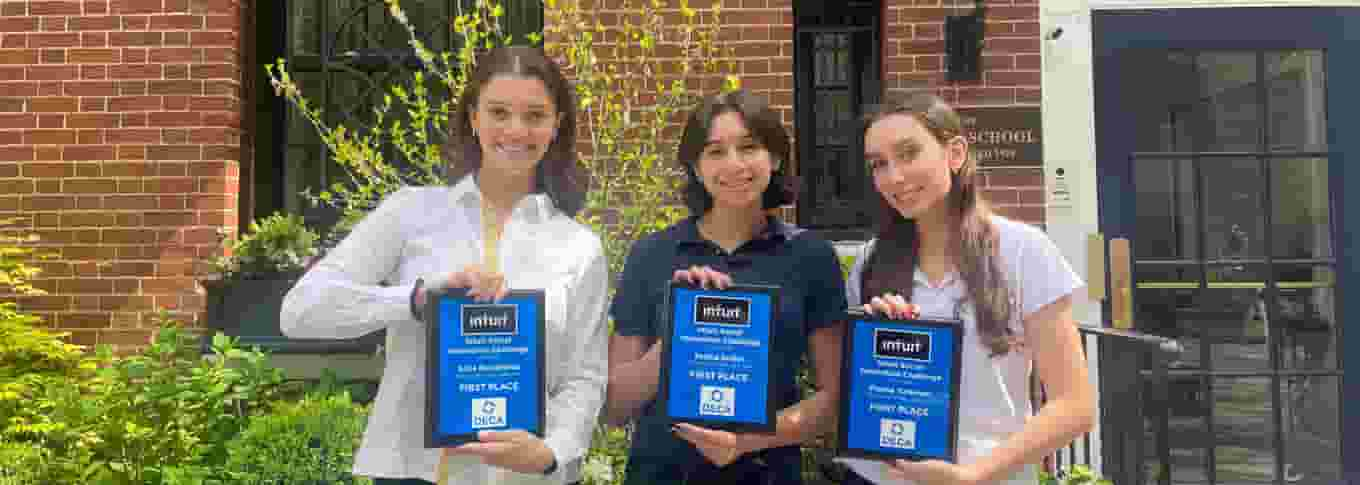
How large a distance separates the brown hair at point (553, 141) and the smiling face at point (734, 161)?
28 cm

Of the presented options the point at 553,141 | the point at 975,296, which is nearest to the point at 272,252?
the point at 553,141

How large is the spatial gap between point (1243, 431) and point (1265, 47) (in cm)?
188

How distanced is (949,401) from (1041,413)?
0.21 m

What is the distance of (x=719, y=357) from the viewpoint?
1.75 m

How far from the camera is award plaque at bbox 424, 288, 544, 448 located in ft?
5.29

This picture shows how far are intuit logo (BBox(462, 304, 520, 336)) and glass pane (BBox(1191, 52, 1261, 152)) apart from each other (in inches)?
162

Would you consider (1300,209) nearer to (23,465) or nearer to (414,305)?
(414,305)

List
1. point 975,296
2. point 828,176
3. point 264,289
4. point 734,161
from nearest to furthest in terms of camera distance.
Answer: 1. point 975,296
2. point 734,161
3. point 264,289
4. point 828,176

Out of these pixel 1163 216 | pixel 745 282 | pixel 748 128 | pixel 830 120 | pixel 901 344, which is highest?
pixel 830 120

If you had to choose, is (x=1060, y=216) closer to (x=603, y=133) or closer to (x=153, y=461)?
(x=603, y=133)

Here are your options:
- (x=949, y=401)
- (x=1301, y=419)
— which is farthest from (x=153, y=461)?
(x=1301, y=419)

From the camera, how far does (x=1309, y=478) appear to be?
4.49 metres

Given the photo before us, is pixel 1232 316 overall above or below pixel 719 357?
below

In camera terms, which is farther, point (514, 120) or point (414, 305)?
point (514, 120)
